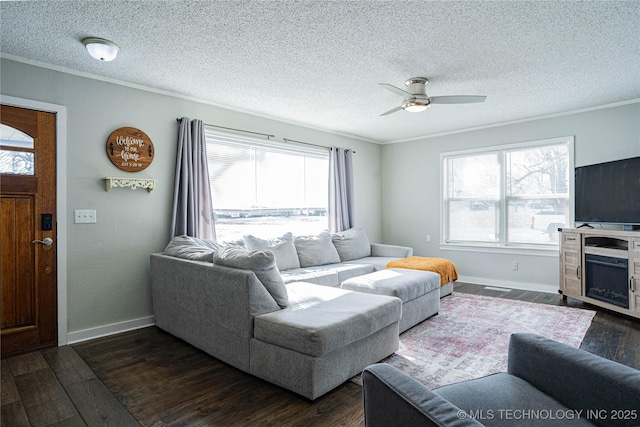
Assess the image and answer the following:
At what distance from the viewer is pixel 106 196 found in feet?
11.1

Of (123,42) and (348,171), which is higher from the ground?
(123,42)

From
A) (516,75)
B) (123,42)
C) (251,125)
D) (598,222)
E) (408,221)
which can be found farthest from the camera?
(408,221)

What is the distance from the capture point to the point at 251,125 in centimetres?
460

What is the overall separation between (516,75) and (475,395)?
3.13m

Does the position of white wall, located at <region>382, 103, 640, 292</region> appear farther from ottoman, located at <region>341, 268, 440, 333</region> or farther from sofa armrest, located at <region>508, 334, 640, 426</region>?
sofa armrest, located at <region>508, 334, 640, 426</region>

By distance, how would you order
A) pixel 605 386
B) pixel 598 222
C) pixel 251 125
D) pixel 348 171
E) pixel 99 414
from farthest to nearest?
pixel 348 171 < pixel 251 125 < pixel 598 222 < pixel 99 414 < pixel 605 386

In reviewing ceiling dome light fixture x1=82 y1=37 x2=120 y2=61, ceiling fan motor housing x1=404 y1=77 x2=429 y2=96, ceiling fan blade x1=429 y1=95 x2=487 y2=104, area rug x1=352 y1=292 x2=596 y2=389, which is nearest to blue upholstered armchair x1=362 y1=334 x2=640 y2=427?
area rug x1=352 y1=292 x2=596 y2=389

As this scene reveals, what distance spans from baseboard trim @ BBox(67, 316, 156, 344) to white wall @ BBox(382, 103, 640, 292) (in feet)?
14.6

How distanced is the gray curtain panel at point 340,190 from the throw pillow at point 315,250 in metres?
0.70

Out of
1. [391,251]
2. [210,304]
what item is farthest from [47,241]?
[391,251]

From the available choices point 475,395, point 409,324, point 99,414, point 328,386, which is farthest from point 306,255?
point 475,395

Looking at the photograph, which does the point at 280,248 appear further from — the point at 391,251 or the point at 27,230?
the point at 27,230

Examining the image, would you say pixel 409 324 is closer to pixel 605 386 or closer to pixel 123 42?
pixel 605 386

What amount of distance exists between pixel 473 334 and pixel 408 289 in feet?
2.34
